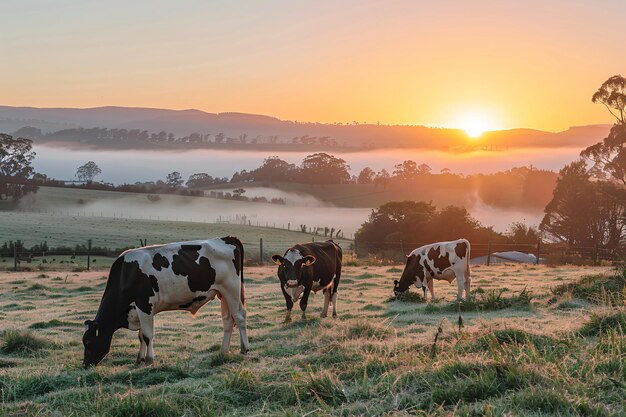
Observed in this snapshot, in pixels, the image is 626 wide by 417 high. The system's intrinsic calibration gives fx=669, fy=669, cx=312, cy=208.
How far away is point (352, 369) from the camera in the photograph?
24.2 ft

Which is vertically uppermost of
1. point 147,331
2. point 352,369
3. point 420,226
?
point 352,369

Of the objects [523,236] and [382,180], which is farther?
[382,180]

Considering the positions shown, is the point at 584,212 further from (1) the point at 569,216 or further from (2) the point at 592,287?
(2) the point at 592,287

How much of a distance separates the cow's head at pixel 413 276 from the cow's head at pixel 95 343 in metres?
11.1

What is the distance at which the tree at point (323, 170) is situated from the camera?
15638 cm

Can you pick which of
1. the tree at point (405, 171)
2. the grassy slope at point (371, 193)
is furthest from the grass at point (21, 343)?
the tree at point (405, 171)

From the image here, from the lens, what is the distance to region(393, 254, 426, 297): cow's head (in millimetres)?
20266

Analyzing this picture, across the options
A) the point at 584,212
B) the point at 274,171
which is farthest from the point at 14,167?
the point at 274,171

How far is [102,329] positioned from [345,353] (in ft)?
14.4

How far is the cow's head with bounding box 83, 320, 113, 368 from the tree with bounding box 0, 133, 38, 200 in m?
86.0

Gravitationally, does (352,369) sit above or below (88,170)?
below

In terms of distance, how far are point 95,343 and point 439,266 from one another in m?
11.9

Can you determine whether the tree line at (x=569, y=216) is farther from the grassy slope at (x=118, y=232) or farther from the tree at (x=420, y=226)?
the grassy slope at (x=118, y=232)

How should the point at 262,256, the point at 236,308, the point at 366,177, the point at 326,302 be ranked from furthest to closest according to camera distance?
the point at 366,177 → the point at 262,256 → the point at 326,302 → the point at 236,308
